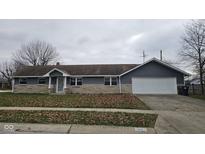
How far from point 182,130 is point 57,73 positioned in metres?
16.9

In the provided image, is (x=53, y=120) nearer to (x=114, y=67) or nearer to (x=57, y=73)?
(x=57, y=73)

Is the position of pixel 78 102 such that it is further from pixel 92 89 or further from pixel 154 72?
pixel 154 72

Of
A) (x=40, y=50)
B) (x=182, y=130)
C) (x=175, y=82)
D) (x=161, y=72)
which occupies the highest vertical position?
(x=40, y=50)

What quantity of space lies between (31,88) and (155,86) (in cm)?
1579

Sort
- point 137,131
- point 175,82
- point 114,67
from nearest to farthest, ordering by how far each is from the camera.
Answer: point 137,131 < point 175,82 < point 114,67

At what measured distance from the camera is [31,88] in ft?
67.2

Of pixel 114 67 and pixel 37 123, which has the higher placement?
pixel 114 67

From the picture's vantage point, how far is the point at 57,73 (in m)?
19.7

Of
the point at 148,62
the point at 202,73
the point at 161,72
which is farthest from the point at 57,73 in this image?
the point at 202,73

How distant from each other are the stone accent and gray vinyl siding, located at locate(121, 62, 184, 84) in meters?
10.7

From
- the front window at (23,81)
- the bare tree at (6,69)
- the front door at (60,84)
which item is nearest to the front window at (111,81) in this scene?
the front door at (60,84)

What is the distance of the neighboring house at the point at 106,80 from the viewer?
1886 centimetres

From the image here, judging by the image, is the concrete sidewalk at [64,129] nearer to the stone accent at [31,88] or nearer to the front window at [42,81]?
the stone accent at [31,88]
